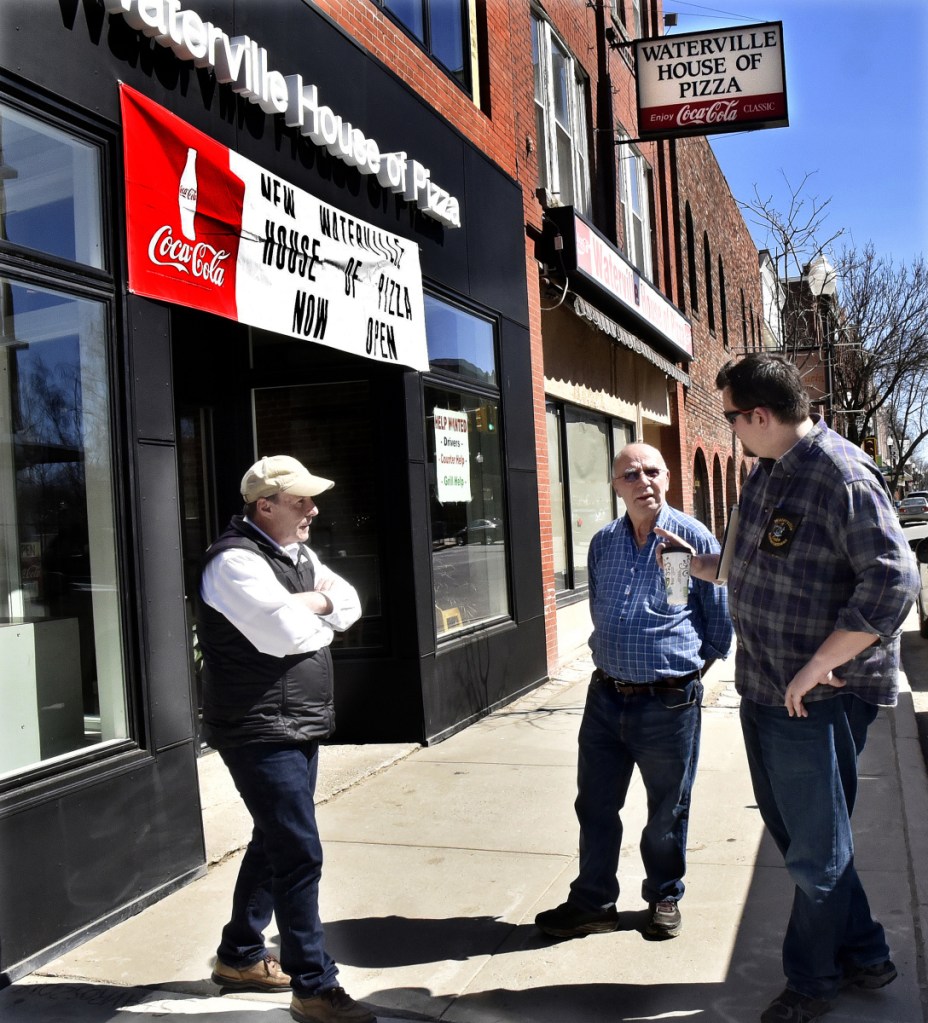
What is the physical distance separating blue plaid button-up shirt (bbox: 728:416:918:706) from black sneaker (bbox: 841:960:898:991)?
3.14 ft

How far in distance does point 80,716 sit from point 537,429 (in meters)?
6.47

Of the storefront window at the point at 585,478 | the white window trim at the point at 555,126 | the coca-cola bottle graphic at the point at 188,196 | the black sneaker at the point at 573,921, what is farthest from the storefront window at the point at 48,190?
the storefront window at the point at 585,478

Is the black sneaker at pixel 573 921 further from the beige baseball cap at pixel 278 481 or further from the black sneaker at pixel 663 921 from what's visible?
the beige baseball cap at pixel 278 481

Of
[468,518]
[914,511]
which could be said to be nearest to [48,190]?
[468,518]

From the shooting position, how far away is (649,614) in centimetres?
392

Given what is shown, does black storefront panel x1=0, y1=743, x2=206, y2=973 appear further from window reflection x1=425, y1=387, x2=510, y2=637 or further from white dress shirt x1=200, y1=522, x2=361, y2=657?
window reflection x1=425, y1=387, x2=510, y2=637

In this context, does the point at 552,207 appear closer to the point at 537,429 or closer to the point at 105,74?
the point at 537,429

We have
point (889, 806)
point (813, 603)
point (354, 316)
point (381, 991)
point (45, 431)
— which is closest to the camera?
point (813, 603)

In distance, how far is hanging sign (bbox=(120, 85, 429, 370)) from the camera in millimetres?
4828

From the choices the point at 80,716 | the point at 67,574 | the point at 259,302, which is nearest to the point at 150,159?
the point at 259,302

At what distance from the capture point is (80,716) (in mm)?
4473

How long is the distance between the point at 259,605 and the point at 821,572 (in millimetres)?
1694

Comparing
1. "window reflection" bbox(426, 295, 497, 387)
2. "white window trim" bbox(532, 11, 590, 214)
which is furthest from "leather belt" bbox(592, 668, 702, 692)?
"white window trim" bbox(532, 11, 590, 214)

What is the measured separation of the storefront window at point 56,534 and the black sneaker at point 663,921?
2309 millimetres
